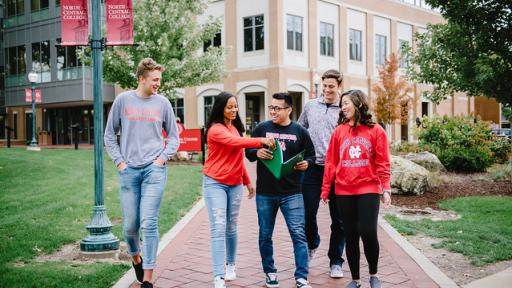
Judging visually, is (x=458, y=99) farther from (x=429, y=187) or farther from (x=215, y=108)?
(x=215, y=108)

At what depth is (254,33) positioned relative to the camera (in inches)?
1195

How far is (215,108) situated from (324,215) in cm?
488

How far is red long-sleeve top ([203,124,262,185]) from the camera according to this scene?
498 cm

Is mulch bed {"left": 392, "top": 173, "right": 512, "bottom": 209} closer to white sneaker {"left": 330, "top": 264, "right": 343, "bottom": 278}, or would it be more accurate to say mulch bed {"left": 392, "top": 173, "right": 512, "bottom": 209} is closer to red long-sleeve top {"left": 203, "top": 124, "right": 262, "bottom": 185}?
white sneaker {"left": 330, "top": 264, "right": 343, "bottom": 278}

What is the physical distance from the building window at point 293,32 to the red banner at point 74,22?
78.9 feet

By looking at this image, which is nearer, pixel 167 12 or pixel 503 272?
pixel 503 272

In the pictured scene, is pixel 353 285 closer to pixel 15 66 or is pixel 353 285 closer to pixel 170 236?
pixel 170 236

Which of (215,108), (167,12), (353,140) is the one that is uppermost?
(167,12)

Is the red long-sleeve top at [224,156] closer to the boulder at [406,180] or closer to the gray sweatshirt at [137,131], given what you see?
the gray sweatshirt at [137,131]

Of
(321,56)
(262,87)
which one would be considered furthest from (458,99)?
(262,87)

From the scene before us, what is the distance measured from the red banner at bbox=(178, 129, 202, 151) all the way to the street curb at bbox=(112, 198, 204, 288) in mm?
8594

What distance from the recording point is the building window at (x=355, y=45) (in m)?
34.7

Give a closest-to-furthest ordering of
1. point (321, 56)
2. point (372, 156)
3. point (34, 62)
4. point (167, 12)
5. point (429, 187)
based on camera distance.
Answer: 1. point (372, 156)
2. point (429, 187)
3. point (167, 12)
4. point (321, 56)
5. point (34, 62)

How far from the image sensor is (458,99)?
45.6 metres
